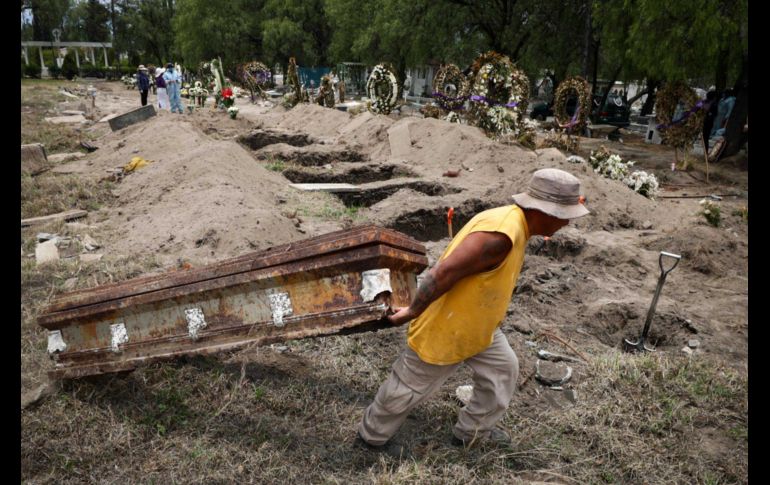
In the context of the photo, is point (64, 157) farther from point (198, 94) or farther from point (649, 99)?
point (649, 99)

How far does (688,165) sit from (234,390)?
13.5 meters

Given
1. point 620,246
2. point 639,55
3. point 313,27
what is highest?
point 313,27

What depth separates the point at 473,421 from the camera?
8.80 feet

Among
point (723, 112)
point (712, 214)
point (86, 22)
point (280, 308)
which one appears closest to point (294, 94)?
point (723, 112)

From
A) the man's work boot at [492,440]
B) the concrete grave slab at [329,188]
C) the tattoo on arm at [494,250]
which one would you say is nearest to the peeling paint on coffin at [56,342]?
the man's work boot at [492,440]

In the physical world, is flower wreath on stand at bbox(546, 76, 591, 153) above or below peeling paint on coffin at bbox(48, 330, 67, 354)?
above

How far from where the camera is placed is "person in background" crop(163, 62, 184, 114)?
17672mm

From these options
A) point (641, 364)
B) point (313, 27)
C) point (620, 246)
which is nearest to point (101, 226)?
point (641, 364)

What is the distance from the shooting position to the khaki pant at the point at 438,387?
2.49 metres

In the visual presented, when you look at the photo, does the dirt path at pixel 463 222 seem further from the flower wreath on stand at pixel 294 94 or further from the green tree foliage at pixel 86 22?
the green tree foliage at pixel 86 22

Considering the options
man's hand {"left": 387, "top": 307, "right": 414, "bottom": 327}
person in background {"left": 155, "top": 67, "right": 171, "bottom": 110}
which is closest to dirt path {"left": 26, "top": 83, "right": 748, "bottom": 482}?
man's hand {"left": 387, "top": 307, "right": 414, "bottom": 327}

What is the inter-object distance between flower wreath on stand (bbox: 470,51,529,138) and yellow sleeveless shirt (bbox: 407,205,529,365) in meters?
10.7

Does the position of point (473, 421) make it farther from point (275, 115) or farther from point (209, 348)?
point (275, 115)

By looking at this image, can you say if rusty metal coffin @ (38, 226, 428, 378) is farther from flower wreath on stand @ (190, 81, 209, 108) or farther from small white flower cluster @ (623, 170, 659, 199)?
flower wreath on stand @ (190, 81, 209, 108)
